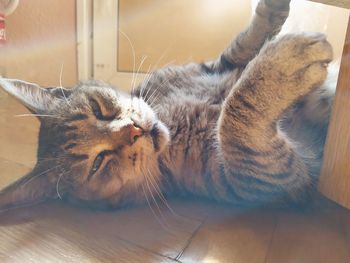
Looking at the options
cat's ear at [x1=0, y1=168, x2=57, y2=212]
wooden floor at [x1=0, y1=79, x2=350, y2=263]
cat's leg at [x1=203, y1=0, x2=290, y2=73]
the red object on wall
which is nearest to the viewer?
wooden floor at [x1=0, y1=79, x2=350, y2=263]

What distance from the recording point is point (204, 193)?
1.02 m

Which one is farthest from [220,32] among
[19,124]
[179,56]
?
[19,124]

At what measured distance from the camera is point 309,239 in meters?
0.85

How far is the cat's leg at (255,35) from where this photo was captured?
120 centimetres

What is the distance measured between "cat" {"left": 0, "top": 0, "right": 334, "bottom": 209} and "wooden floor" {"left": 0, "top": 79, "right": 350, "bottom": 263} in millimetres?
51

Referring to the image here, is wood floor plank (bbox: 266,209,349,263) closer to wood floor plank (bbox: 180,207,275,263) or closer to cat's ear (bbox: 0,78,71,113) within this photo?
wood floor plank (bbox: 180,207,275,263)

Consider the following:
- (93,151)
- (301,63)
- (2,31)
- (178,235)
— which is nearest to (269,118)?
(301,63)

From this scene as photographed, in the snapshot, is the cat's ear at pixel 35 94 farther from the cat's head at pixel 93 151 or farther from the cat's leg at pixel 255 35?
the cat's leg at pixel 255 35

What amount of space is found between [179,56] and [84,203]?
66.6 inches

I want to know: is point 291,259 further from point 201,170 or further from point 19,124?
point 19,124

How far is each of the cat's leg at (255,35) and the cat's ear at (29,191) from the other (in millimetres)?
734

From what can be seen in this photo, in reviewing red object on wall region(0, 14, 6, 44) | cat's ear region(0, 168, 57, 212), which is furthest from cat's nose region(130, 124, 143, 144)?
red object on wall region(0, 14, 6, 44)

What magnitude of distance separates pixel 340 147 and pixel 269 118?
0.22 m

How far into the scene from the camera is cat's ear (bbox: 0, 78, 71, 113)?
1007 millimetres
